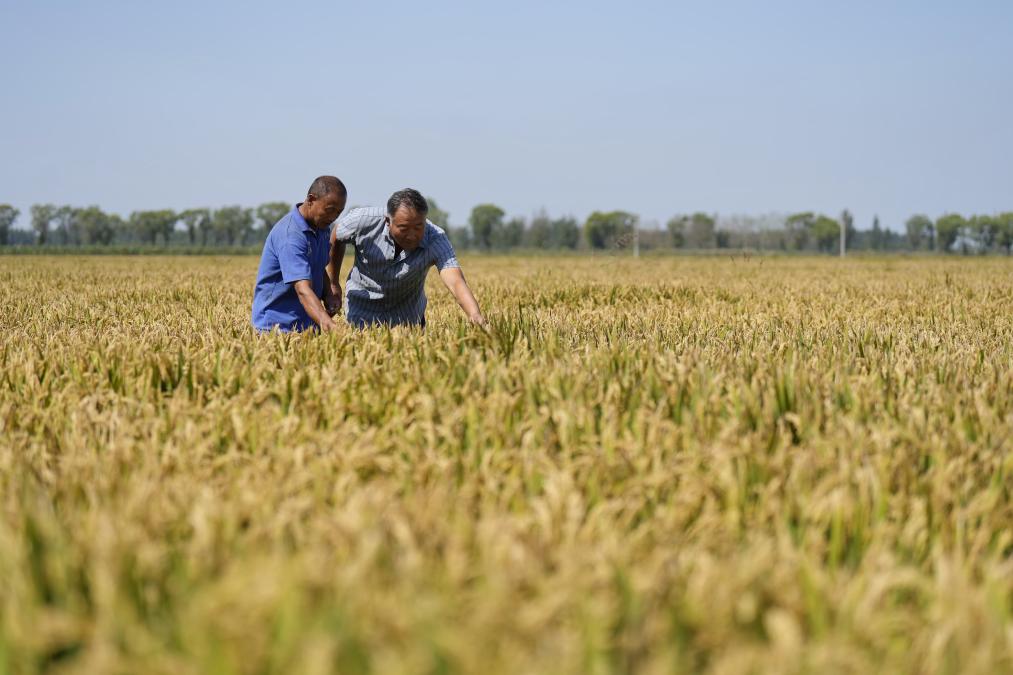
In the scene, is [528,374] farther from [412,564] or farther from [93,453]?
[412,564]

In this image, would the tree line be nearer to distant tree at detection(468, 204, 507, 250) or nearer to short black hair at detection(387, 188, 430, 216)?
distant tree at detection(468, 204, 507, 250)

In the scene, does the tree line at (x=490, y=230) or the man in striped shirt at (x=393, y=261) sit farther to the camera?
the tree line at (x=490, y=230)

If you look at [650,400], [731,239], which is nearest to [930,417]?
[650,400]

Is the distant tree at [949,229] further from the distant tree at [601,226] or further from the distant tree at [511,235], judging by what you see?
the distant tree at [511,235]

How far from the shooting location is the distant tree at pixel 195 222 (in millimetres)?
147750

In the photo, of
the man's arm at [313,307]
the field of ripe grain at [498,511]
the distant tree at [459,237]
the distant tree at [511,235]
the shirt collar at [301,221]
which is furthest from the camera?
the distant tree at [511,235]

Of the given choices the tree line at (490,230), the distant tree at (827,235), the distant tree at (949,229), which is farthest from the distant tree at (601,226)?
the distant tree at (949,229)

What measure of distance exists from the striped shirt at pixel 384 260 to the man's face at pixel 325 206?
0.34 m

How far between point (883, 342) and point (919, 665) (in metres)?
4.99

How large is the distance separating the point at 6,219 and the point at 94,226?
17346mm

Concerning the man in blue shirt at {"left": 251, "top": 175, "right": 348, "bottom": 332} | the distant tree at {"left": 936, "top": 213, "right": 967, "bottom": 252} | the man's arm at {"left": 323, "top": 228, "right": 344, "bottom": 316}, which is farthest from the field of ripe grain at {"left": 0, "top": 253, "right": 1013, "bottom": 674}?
the distant tree at {"left": 936, "top": 213, "right": 967, "bottom": 252}

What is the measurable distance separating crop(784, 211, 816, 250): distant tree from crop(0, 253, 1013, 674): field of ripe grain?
124 metres

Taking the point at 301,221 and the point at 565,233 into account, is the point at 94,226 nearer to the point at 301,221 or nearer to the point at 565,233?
the point at 565,233

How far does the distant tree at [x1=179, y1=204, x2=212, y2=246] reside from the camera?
148 m
